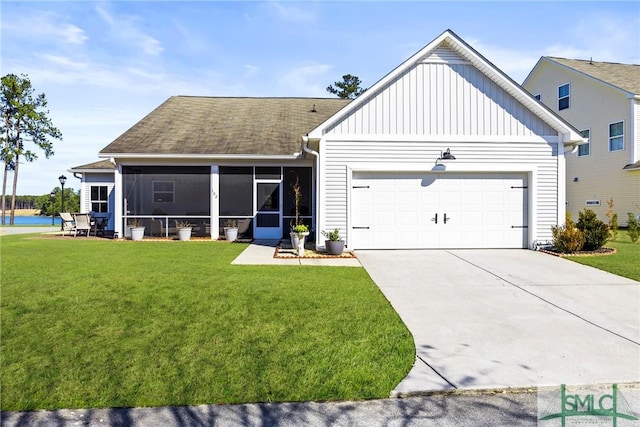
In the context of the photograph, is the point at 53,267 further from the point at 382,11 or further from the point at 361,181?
the point at 382,11

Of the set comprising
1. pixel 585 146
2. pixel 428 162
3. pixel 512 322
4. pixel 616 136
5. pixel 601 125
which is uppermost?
pixel 601 125

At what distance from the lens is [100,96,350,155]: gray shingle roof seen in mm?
14305

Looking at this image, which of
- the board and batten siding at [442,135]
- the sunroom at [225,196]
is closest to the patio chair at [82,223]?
the sunroom at [225,196]

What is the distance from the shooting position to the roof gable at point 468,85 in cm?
1061

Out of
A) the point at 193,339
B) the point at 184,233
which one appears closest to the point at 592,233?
the point at 193,339

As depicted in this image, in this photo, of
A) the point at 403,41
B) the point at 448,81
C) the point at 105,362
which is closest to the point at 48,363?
the point at 105,362

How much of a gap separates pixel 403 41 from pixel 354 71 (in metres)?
33.7

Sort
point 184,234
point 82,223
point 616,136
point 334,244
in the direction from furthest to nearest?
point 616,136 → point 82,223 → point 184,234 → point 334,244

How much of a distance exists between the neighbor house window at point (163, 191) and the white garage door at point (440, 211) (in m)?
7.19

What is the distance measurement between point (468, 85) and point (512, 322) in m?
7.77

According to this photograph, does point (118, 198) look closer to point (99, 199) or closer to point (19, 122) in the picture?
point (99, 199)

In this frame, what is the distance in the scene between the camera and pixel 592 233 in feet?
34.4

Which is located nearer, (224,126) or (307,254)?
(307,254)

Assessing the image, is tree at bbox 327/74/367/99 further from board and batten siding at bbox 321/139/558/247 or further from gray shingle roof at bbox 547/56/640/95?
board and batten siding at bbox 321/139/558/247
